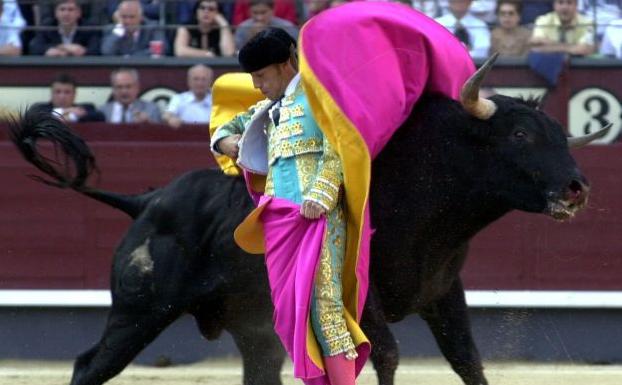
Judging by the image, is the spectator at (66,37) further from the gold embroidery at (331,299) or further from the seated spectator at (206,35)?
the gold embroidery at (331,299)

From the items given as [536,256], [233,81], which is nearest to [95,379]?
[233,81]

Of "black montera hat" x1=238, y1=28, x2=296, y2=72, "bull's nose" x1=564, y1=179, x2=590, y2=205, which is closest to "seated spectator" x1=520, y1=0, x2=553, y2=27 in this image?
"bull's nose" x1=564, y1=179, x2=590, y2=205

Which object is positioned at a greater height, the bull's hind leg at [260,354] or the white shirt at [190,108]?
the white shirt at [190,108]

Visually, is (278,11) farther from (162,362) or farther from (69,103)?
(162,362)

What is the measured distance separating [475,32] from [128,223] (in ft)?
6.20

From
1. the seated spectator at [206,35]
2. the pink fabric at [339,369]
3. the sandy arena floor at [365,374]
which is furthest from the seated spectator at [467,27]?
the pink fabric at [339,369]

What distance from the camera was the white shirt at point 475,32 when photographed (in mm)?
6906

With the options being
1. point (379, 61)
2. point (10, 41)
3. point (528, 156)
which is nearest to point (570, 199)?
point (528, 156)

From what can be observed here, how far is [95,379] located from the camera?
16.8 feet

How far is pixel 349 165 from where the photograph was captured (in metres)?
4.25

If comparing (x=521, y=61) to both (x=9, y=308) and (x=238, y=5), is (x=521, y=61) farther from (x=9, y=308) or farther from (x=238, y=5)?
(x=9, y=308)

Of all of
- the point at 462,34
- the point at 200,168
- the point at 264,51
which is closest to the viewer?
the point at 264,51

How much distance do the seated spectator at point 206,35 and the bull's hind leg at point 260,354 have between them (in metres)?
2.08

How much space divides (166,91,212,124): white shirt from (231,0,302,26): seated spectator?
0.45m
